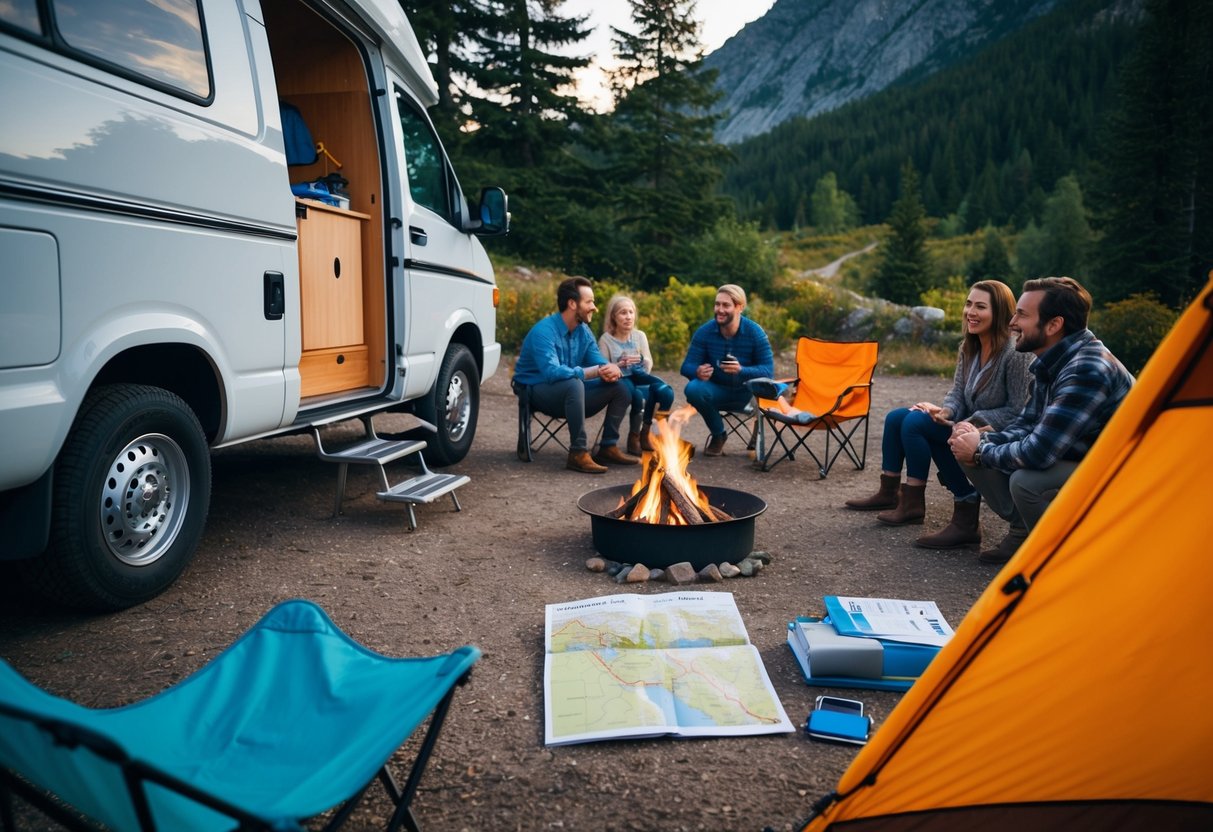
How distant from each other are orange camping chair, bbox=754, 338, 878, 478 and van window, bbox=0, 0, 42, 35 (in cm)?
458

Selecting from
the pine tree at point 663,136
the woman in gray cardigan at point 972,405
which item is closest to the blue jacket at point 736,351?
the woman in gray cardigan at point 972,405

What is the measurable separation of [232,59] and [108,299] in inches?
48.8

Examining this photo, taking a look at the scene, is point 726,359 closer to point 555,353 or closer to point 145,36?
point 555,353

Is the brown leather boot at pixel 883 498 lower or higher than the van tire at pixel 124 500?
lower

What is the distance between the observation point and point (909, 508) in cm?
465

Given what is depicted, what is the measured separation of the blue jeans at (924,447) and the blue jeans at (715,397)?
1.69 m

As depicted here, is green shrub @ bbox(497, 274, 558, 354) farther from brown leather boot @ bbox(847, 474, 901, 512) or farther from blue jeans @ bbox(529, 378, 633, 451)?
brown leather boot @ bbox(847, 474, 901, 512)

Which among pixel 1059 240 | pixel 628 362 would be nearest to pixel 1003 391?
pixel 628 362

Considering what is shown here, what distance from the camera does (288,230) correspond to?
368cm

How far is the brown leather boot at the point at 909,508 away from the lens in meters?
4.62

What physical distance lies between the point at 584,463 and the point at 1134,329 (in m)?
11.9

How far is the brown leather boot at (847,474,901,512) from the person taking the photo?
193 inches

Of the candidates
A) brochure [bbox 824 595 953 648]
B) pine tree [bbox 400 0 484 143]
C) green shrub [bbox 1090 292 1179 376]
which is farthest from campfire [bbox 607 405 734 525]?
pine tree [bbox 400 0 484 143]

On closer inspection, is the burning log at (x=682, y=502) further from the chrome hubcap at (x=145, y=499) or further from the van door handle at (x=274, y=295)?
the chrome hubcap at (x=145, y=499)
